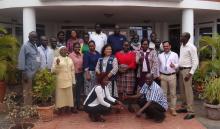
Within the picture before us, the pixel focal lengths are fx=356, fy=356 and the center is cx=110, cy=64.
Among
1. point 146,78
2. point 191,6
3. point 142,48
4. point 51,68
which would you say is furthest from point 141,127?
point 191,6

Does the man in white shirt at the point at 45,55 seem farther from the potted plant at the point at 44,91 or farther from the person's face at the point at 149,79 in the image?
the person's face at the point at 149,79

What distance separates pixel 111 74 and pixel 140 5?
113 inches

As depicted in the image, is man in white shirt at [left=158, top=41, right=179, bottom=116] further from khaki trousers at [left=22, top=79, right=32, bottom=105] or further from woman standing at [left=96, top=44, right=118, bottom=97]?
khaki trousers at [left=22, top=79, right=32, bottom=105]

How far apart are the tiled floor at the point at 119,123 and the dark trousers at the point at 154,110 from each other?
14 centimetres

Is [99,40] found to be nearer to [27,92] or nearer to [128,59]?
[128,59]

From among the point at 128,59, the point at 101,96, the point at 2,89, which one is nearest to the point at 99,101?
the point at 101,96

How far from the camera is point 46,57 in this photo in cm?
879

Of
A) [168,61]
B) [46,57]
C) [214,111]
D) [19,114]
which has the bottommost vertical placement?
[214,111]

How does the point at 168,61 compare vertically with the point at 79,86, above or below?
above

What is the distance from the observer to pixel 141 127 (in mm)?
7590

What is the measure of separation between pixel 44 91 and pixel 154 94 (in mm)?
2465

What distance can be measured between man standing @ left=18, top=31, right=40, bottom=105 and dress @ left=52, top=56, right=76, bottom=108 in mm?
481

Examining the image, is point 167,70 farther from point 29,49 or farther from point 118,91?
point 29,49

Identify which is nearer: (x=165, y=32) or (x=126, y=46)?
(x=126, y=46)
